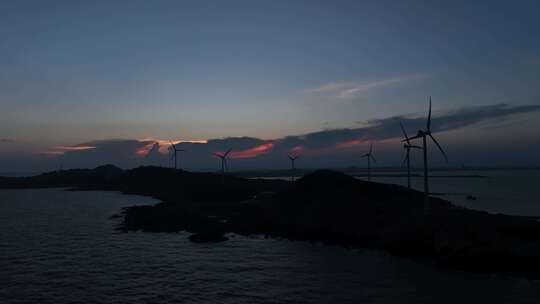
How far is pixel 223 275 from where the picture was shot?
37.2m

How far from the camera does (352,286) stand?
33531mm

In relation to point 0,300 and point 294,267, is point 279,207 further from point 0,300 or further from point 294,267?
point 0,300

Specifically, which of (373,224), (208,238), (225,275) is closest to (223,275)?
(225,275)

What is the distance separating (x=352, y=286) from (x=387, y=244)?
54.4 ft

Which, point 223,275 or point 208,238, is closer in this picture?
point 223,275

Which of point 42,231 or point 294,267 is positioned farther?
point 42,231

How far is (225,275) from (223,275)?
192 millimetres

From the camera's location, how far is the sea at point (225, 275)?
101ft

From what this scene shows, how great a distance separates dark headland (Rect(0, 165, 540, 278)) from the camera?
40.3 metres

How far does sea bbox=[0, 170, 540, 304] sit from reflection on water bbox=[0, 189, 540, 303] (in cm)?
8

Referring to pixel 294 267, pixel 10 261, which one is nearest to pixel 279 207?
pixel 294 267

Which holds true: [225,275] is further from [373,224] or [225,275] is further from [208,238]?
[373,224]

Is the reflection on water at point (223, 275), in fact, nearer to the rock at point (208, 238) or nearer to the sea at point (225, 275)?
the sea at point (225, 275)

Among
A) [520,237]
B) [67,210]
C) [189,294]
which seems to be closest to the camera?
[189,294]
